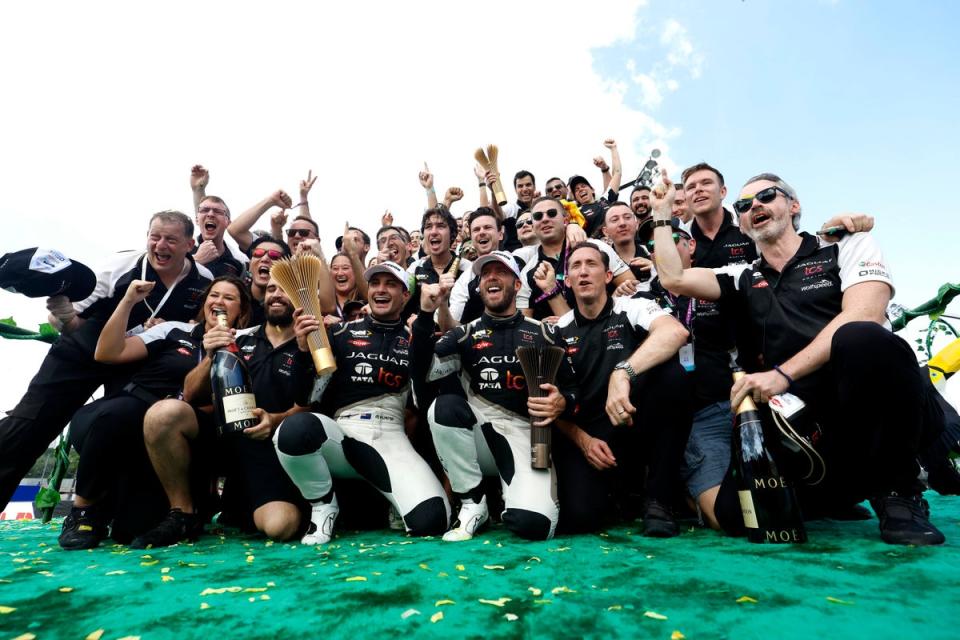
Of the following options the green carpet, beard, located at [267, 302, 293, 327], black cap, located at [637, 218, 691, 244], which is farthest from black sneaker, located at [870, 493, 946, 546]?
beard, located at [267, 302, 293, 327]

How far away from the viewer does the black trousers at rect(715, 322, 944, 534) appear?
304 cm

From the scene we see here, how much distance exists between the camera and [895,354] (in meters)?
3.03

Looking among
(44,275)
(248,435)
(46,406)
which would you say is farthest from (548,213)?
(46,406)

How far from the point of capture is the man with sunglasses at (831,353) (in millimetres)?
3066

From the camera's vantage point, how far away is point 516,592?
2314mm

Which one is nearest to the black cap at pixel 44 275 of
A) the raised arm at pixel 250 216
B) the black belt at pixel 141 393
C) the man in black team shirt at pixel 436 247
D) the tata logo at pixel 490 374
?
the black belt at pixel 141 393

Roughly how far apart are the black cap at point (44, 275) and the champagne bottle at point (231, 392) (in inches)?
63.5

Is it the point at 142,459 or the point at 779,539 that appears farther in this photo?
the point at 142,459

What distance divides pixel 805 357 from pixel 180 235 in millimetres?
5792

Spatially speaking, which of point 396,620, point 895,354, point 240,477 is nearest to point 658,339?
point 895,354

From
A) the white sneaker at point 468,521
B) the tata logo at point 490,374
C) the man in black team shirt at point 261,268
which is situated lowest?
the white sneaker at point 468,521

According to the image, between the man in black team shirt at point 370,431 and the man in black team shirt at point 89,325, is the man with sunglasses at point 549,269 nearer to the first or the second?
the man in black team shirt at point 370,431

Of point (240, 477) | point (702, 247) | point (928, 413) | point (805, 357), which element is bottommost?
point (240, 477)

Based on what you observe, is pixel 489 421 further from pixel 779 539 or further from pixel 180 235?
pixel 180 235
